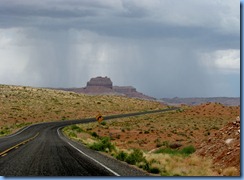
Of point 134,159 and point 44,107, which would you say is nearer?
point 134,159

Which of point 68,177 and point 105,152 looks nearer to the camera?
point 68,177

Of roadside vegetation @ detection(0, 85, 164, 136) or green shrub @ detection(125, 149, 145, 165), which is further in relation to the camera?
roadside vegetation @ detection(0, 85, 164, 136)

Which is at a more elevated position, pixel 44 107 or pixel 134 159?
pixel 134 159

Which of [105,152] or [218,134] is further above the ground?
[218,134]

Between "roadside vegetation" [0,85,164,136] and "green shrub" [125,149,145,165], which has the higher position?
"green shrub" [125,149,145,165]

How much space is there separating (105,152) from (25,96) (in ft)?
364

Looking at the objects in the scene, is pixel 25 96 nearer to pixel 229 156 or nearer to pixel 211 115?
pixel 211 115

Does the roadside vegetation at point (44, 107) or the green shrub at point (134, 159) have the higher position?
the green shrub at point (134, 159)

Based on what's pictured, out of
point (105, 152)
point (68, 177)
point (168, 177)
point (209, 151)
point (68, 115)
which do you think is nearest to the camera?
point (68, 177)

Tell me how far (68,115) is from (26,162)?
295ft

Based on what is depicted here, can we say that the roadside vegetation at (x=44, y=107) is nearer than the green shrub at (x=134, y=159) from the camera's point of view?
No

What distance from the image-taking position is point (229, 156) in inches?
852

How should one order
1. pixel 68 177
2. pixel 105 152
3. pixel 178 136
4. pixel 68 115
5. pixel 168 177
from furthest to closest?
pixel 68 115 < pixel 178 136 < pixel 105 152 < pixel 168 177 < pixel 68 177

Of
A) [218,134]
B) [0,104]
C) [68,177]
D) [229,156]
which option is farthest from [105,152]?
[0,104]
